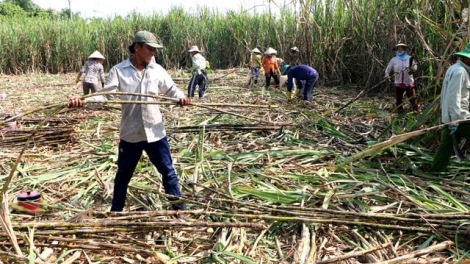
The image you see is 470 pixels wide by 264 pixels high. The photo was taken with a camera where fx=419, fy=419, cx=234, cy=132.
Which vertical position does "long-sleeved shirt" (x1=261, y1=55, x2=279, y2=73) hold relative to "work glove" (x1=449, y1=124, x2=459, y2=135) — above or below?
above

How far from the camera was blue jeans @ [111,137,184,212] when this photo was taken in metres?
2.94

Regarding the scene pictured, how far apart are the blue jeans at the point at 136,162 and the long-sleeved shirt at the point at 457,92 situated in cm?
232

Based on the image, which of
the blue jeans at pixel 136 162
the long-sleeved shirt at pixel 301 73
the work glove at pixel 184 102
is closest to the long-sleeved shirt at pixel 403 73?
the long-sleeved shirt at pixel 301 73

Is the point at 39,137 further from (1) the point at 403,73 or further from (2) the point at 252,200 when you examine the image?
(1) the point at 403,73

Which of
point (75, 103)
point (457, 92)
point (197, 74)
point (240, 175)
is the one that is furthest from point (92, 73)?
point (457, 92)

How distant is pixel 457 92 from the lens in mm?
3414

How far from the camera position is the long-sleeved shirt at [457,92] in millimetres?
3393

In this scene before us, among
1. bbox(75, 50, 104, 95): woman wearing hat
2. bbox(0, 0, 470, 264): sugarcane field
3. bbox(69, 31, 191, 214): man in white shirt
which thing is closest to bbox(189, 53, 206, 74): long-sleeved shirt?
bbox(0, 0, 470, 264): sugarcane field

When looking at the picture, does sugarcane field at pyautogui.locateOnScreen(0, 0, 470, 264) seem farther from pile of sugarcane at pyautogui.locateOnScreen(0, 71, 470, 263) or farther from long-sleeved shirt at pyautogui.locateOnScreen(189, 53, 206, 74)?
long-sleeved shirt at pyautogui.locateOnScreen(189, 53, 206, 74)

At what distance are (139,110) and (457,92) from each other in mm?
2530

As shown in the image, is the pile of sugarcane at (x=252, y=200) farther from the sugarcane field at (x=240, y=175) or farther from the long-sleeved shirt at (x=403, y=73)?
the long-sleeved shirt at (x=403, y=73)

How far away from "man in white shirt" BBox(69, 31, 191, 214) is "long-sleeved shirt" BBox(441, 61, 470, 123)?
2.18 metres

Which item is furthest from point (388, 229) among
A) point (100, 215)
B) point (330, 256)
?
point (100, 215)

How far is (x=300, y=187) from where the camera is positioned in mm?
3502
